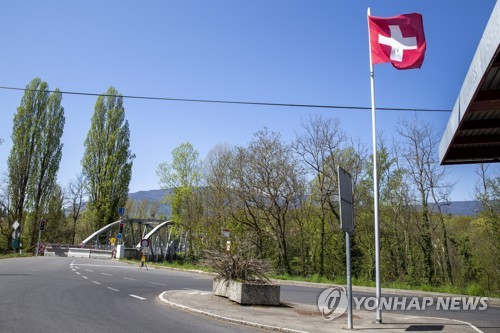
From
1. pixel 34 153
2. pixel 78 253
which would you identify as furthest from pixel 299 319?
pixel 34 153

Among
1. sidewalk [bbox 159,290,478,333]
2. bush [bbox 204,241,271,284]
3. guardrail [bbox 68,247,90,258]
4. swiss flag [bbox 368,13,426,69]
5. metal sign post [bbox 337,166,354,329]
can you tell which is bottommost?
guardrail [bbox 68,247,90,258]

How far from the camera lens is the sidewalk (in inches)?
343

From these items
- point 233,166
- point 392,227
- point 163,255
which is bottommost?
point 163,255

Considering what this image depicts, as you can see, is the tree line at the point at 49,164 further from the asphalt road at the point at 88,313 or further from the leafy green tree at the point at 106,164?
the asphalt road at the point at 88,313

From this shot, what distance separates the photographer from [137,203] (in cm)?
10450

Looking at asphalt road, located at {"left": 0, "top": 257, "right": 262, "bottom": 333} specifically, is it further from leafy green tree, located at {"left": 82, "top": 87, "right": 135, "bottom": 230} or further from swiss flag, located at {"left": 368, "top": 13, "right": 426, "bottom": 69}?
leafy green tree, located at {"left": 82, "top": 87, "right": 135, "bottom": 230}

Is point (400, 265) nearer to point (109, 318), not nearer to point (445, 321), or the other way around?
point (445, 321)

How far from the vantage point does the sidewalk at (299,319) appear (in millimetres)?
8719

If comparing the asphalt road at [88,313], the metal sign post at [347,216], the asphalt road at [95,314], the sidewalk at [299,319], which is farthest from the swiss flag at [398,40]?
the asphalt road at [88,313]

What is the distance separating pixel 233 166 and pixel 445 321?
82.2 ft

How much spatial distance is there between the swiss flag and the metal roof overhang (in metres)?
2.10

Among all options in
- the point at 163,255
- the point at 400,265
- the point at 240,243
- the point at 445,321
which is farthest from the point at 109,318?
the point at 163,255

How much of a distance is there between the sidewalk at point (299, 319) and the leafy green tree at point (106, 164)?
46.4 m

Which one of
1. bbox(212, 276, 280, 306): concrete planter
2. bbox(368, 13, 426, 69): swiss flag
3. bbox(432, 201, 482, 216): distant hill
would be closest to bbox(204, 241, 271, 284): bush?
bbox(212, 276, 280, 306): concrete planter
